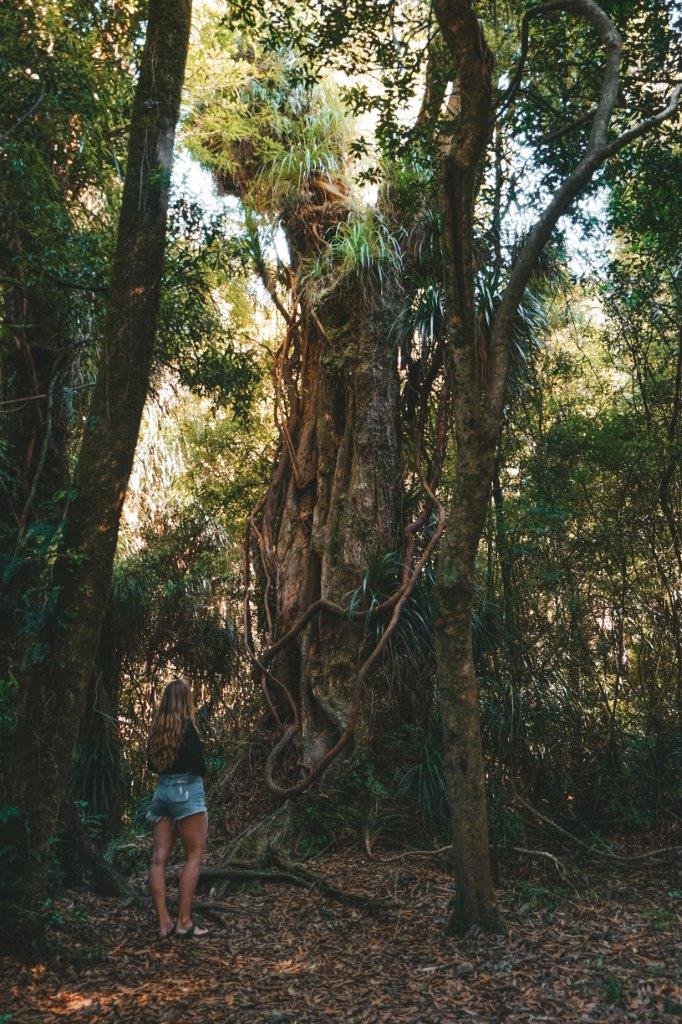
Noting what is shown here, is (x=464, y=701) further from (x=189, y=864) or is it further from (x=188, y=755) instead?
(x=189, y=864)

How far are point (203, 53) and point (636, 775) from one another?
30.4 ft

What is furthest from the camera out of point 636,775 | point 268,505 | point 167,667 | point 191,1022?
point 167,667

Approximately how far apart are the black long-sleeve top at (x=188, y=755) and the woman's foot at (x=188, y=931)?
88 cm

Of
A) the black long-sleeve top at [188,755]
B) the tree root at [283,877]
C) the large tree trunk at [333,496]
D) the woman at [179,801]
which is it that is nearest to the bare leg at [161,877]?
the woman at [179,801]

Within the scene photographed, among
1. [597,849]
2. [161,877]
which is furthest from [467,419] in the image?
[597,849]

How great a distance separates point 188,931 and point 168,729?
119cm

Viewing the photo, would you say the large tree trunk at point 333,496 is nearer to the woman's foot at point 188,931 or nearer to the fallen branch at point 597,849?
the fallen branch at point 597,849

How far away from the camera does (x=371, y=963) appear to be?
184 inches

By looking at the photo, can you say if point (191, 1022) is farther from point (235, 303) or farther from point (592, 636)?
point (235, 303)

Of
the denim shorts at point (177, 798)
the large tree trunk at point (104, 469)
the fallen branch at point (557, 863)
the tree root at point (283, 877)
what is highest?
the large tree trunk at point (104, 469)

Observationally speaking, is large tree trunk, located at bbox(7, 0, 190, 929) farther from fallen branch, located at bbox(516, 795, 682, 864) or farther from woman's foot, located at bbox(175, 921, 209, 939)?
fallen branch, located at bbox(516, 795, 682, 864)

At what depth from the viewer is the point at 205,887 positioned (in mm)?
6105

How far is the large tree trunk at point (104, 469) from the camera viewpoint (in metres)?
4.34

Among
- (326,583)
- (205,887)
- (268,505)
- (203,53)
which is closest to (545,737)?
(326,583)
